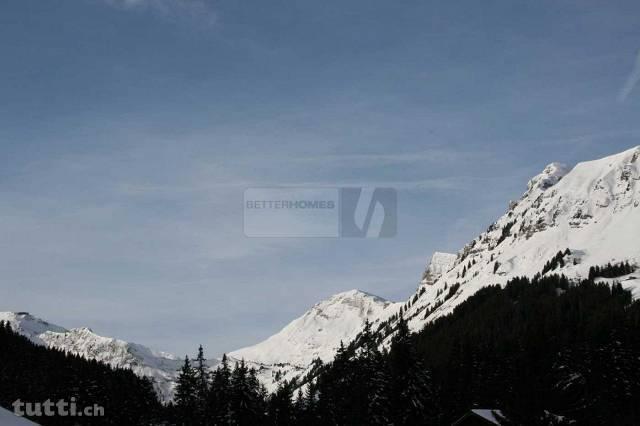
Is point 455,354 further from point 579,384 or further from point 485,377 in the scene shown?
point 579,384

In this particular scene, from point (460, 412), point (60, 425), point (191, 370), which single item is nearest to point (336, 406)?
point (460, 412)

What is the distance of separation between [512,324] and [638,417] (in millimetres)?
107952

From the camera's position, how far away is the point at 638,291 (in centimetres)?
19300

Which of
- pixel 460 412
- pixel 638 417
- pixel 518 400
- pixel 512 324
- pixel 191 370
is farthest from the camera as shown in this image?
pixel 512 324

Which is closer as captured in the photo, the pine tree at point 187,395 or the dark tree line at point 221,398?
the dark tree line at point 221,398

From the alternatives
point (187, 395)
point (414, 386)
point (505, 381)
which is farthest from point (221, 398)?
point (505, 381)

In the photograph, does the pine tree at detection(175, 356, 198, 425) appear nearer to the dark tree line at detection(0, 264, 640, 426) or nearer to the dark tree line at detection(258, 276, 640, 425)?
the dark tree line at detection(0, 264, 640, 426)

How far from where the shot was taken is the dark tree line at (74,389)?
109m

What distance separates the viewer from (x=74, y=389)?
107 meters

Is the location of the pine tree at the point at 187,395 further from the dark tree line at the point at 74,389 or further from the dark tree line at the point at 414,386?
the dark tree line at the point at 74,389
